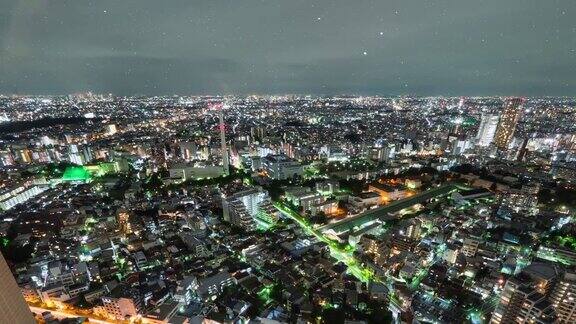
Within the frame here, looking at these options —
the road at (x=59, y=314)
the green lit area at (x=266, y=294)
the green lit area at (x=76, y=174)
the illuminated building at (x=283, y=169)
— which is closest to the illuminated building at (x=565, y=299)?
the green lit area at (x=266, y=294)

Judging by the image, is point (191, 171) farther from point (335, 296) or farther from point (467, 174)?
point (467, 174)

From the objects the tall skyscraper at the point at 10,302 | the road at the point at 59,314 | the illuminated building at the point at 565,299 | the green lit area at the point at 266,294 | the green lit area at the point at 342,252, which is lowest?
the green lit area at the point at 342,252

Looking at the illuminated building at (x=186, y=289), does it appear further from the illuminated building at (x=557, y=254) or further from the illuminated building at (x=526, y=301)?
the illuminated building at (x=557, y=254)

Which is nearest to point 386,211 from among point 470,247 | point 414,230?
point 414,230

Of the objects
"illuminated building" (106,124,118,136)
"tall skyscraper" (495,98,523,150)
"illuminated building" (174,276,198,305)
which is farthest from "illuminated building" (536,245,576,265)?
"illuminated building" (106,124,118,136)

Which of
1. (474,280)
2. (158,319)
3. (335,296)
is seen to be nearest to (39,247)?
(158,319)

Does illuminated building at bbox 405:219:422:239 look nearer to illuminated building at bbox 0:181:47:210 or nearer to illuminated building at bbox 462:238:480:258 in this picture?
illuminated building at bbox 462:238:480:258

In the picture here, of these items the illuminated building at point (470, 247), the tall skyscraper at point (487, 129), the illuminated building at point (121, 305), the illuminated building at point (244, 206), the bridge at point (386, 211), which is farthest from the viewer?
the tall skyscraper at point (487, 129)
